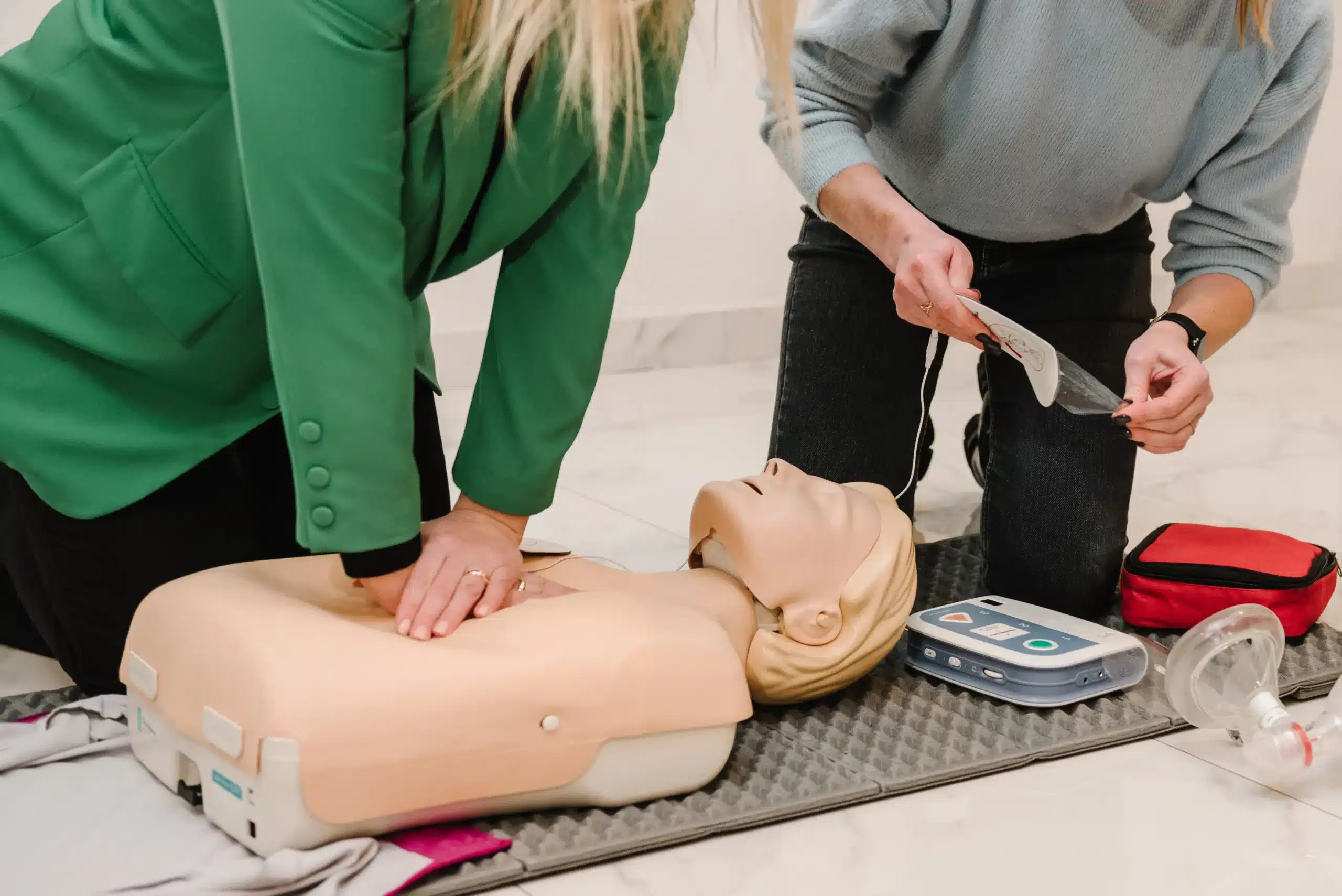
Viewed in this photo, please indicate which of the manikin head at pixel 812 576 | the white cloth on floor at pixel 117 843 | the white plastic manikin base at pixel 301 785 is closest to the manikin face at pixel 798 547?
the manikin head at pixel 812 576

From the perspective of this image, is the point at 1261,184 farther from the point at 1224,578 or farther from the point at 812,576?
the point at 812,576

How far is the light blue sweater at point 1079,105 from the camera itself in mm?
1266

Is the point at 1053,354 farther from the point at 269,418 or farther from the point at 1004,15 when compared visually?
the point at 269,418

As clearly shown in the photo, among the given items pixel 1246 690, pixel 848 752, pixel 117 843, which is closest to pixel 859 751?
pixel 848 752

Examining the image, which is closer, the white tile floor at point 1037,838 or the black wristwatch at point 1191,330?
the white tile floor at point 1037,838

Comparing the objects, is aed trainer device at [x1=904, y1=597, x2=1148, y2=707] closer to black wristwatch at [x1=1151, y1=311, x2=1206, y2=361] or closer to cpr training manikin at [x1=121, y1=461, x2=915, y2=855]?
cpr training manikin at [x1=121, y1=461, x2=915, y2=855]

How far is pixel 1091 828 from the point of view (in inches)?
39.2

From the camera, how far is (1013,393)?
4.79 ft

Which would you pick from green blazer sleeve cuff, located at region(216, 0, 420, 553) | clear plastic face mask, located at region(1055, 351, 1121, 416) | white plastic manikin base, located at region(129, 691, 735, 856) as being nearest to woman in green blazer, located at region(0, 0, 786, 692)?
green blazer sleeve cuff, located at region(216, 0, 420, 553)

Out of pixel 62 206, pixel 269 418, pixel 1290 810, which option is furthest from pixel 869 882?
pixel 62 206

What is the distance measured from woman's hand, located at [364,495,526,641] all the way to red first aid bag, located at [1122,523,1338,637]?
634 mm

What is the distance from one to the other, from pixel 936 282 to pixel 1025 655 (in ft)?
1.04

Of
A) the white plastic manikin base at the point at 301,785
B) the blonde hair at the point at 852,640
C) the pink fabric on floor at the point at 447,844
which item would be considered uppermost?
the blonde hair at the point at 852,640

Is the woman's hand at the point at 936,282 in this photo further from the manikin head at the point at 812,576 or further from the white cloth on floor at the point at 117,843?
the white cloth on floor at the point at 117,843
